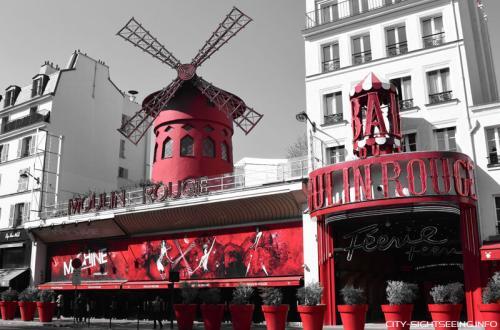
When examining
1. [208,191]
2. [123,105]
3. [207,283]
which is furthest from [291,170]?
[123,105]

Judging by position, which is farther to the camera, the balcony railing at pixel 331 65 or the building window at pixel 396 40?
the balcony railing at pixel 331 65

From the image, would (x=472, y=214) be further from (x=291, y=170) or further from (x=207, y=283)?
(x=207, y=283)

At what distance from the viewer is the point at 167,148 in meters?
24.1

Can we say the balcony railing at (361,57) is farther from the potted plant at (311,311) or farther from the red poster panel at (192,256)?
the potted plant at (311,311)

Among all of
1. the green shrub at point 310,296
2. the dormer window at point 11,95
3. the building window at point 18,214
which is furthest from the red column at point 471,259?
the dormer window at point 11,95

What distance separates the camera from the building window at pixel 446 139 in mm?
15859

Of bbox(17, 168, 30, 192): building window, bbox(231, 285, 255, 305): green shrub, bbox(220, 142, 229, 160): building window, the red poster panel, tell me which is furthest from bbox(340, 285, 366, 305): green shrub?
bbox(17, 168, 30, 192): building window

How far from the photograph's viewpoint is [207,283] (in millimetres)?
19469

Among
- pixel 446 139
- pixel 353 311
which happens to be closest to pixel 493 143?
pixel 446 139

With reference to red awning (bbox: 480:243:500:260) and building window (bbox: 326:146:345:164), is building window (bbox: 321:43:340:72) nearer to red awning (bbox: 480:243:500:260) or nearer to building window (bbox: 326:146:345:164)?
building window (bbox: 326:146:345:164)

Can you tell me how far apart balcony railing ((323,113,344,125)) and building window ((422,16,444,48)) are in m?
3.54

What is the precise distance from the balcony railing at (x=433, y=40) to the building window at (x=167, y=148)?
11862 mm

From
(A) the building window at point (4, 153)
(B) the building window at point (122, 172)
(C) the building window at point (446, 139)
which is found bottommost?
(C) the building window at point (446, 139)

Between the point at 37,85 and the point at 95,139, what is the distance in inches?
164
